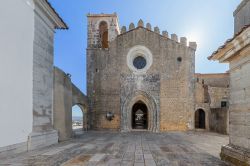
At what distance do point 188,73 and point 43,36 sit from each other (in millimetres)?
14100

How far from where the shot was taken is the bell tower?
25594 millimetres

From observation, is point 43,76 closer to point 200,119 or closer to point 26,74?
point 26,74

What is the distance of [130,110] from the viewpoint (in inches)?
856

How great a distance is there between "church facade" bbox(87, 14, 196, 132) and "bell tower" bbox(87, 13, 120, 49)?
3339mm

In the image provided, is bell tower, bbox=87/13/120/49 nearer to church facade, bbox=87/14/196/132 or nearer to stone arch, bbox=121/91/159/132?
church facade, bbox=87/14/196/132

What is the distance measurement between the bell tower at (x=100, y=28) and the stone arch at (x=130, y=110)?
6583 mm

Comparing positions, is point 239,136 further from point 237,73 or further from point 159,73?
point 159,73

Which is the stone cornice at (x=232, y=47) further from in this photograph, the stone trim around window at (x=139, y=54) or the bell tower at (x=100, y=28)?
the bell tower at (x=100, y=28)

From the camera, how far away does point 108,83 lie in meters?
22.0

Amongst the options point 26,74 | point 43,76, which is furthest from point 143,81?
point 26,74

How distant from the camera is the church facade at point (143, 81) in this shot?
21562 millimetres

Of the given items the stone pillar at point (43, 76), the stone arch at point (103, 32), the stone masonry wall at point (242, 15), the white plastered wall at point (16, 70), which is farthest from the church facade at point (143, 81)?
the stone masonry wall at point (242, 15)

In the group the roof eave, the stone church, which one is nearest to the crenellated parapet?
the stone church

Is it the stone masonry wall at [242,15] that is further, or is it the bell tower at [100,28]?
the bell tower at [100,28]
